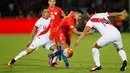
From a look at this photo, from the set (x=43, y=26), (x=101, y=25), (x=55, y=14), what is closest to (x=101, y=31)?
(x=101, y=25)

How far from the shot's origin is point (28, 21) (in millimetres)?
32812

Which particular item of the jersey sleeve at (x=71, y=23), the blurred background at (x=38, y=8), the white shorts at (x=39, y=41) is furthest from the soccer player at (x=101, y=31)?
the blurred background at (x=38, y=8)

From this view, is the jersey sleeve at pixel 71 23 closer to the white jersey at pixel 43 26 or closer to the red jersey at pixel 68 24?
the red jersey at pixel 68 24

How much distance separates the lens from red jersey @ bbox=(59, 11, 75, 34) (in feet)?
42.2

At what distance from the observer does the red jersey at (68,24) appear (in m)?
12.9

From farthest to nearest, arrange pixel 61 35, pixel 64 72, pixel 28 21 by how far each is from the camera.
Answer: pixel 28 21
pixel 61 35
pixel 64 72

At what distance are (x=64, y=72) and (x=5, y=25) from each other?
21.4 m

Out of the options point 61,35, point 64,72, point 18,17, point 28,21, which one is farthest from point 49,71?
point 18,17

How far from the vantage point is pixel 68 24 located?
12.9 metres

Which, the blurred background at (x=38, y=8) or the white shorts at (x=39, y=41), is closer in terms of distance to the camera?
the white shorts at (x=39, y=41)

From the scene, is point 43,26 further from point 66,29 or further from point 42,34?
point 66,29

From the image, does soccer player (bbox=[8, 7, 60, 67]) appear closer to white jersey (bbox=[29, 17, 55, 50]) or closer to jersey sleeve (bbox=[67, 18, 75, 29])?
white jersey (bbox=[29, 17, 55, 50])

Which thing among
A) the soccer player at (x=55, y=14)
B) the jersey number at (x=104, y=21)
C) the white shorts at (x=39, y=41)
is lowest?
the white shorts at (x=39, y=41)

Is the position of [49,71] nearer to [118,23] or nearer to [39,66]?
[39,66]
